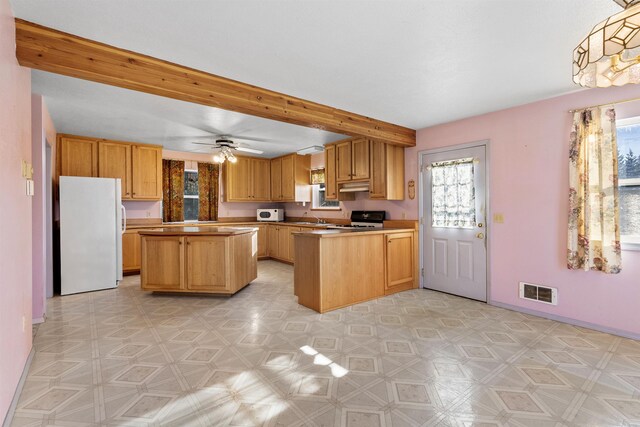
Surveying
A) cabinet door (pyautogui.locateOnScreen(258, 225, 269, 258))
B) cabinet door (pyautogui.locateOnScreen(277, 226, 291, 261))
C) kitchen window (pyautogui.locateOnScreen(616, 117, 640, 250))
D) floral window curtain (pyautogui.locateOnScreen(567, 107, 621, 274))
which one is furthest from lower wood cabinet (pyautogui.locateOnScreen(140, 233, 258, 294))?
kitchen window (pyautogui.locateOnScreen(616, 117, 640, 250))

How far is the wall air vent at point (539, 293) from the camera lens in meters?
3.32

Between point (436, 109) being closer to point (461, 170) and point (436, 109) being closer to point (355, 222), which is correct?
point (461, 170)

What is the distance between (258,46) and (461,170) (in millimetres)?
3152

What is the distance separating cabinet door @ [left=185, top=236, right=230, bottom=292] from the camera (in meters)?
4.05

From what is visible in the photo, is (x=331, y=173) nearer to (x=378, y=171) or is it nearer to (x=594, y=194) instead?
(x=378, y=171)

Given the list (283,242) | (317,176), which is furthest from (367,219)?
(283,242)

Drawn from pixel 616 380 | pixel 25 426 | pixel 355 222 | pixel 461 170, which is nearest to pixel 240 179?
pixel 355 222

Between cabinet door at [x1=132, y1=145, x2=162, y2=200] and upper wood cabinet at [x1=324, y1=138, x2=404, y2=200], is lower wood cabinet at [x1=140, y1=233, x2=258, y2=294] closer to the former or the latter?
cabinet door at [x1=132, y1=145, x2=162, y2=200]

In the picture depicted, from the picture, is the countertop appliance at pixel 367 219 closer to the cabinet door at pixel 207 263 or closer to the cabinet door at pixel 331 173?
the cabinet door at pixel 331 173

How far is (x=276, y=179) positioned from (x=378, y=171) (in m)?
3.23

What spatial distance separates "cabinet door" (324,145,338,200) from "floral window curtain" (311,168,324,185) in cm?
103

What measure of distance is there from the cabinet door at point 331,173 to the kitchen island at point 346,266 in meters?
1.65

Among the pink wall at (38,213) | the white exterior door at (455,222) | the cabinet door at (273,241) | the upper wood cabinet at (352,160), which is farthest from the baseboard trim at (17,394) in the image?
the cabinet door at (273,241)

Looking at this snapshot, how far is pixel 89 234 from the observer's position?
4453 millimetres
